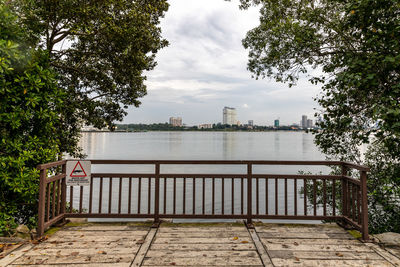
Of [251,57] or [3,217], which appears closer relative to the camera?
[3,217]

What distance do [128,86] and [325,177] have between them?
19.4ft

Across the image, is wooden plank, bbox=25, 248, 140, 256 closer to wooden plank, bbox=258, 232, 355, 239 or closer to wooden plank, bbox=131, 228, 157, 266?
wooden plank, bbox=131, 228, 157, 266

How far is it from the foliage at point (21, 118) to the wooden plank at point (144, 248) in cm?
228

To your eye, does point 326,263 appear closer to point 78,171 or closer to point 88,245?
point 88,245

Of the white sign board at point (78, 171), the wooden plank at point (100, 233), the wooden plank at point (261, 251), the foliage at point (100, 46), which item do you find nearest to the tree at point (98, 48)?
the foliage at point (100, 46)

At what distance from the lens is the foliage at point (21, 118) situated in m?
3.99

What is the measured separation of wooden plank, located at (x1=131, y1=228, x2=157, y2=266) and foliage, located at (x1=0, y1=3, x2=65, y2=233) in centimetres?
228

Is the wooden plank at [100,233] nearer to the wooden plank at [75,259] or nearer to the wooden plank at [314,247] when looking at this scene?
the wooden plank at [75,259]

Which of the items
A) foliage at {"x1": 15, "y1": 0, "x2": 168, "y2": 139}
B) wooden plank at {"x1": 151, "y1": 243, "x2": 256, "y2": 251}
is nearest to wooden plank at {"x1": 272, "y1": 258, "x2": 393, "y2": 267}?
wooden plank at {"x1": 151, "y1": 243, "x2": 256, "y2": 251}

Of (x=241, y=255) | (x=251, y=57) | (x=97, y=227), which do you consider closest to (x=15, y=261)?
(x=97, y=227)

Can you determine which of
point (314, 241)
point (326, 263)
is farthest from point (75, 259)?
point (314, 241)

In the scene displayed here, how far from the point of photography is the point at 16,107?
13.5ft

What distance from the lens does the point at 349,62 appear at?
13.3ft

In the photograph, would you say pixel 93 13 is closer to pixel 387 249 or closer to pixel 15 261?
pixel 15 261
